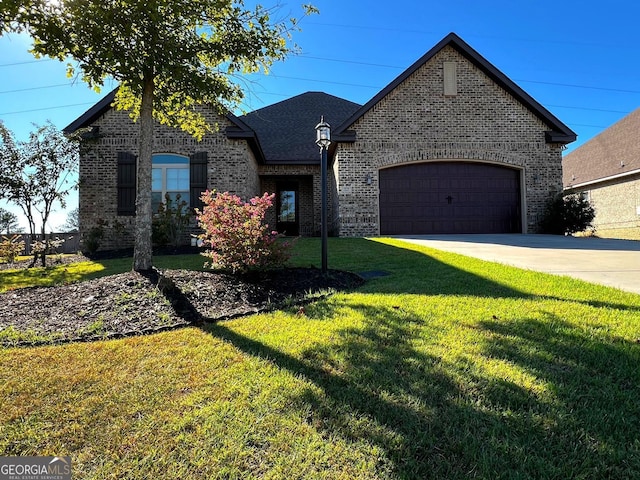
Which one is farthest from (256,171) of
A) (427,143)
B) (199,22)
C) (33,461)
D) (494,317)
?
(33,461)

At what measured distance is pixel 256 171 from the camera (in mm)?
14172

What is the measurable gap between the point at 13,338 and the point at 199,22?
4.69 meters

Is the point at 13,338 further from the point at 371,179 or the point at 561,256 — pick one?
the point at 371,179

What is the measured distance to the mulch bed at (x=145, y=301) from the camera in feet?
11.4

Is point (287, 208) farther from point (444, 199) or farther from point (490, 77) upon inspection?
point (490, 77)

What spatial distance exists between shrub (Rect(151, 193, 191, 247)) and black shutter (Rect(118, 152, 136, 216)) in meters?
1.15

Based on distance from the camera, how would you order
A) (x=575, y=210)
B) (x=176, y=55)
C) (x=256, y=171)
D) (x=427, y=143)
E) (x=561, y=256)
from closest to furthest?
(x=176, y=55) → (x=561, y=256) → (x=575, y=210) → (x=427, y=143) → (x=256, y=171)

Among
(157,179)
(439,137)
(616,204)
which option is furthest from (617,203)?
(157,179)

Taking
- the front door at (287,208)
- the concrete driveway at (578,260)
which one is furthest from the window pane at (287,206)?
the concrete driveway at (578,260)

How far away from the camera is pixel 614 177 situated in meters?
17.6

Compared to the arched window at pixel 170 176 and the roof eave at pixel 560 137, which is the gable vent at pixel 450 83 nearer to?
the roof eave at pixel 560 137

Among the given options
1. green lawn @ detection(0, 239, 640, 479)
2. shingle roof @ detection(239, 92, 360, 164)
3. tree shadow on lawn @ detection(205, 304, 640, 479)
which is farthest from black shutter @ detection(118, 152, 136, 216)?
tree shadow on lawn @ detection(205, 304, 640, 479)

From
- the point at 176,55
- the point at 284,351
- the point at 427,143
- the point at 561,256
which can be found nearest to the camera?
the point at 284,351

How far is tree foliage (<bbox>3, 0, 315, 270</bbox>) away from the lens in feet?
14.8
